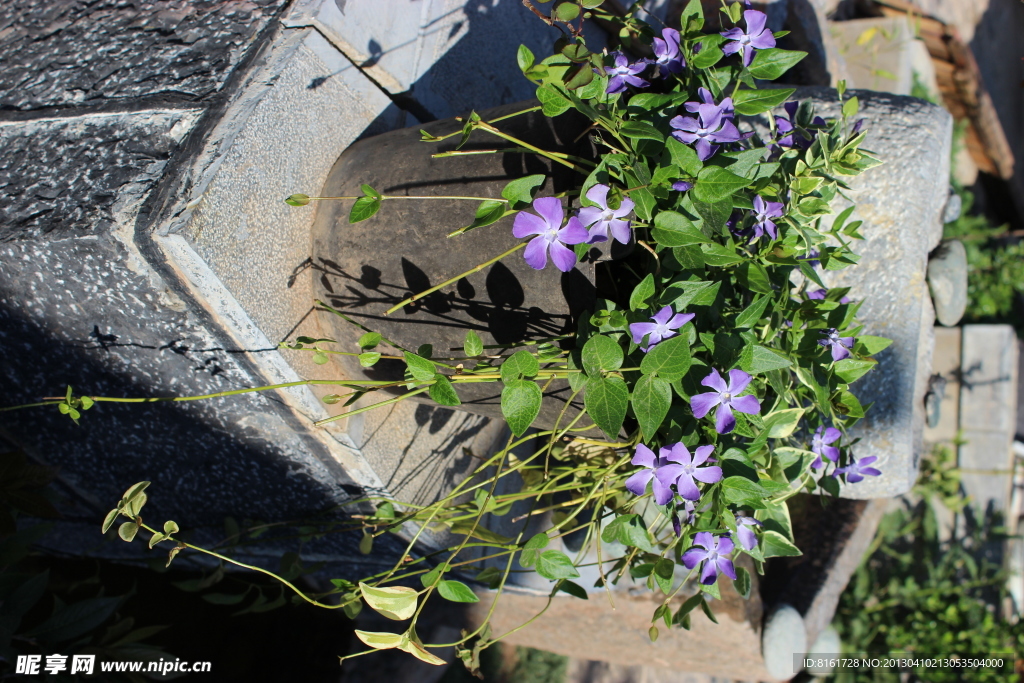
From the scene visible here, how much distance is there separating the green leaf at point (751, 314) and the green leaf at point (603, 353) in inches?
9.6

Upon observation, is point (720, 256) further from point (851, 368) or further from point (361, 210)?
point (361, 210)

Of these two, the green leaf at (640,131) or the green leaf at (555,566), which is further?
the green leaf at (555,566)

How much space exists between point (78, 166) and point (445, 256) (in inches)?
29.5

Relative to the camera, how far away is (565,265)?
3.17 ft

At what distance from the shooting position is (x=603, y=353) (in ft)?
3.21

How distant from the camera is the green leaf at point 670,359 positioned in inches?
37.6

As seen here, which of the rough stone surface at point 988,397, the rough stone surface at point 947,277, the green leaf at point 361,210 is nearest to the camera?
the green leaf at point 361,210

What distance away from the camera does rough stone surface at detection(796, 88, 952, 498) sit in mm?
1797

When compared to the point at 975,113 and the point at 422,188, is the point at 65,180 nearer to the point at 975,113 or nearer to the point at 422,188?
the point at 422,188

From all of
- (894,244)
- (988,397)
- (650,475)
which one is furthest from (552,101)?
(988,397)

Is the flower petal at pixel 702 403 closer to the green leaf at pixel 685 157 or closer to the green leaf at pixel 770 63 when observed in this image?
the green leaf at pixel 685 157

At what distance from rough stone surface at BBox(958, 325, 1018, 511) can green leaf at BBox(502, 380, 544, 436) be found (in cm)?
380

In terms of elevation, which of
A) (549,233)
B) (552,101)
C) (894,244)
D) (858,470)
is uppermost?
(552,101)

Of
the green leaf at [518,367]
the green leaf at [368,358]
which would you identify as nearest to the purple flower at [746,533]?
the green leaf at [518,367]
